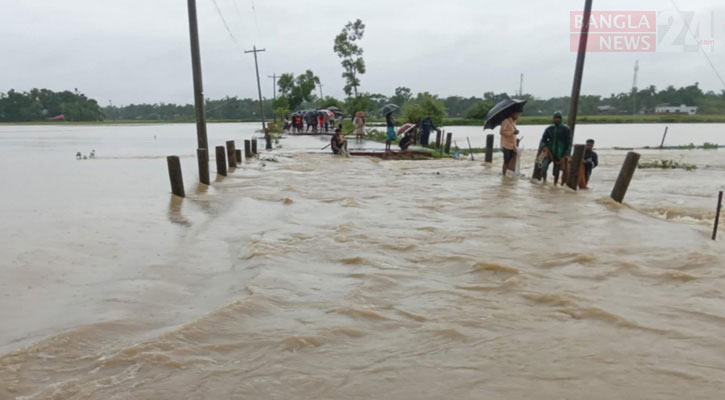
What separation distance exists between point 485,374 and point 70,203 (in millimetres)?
12427

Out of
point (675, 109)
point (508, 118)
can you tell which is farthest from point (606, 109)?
point (508, 118)

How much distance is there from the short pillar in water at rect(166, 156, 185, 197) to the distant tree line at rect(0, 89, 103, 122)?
119 meters

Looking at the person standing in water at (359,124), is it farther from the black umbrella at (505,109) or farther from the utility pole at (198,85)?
the black umbrella at (505,109)

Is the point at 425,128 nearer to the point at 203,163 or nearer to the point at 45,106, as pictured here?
the point at 203,163

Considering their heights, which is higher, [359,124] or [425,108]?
[425,108]

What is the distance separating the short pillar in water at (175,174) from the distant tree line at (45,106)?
390 feet

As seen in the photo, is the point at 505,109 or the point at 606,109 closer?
the point at 505,109

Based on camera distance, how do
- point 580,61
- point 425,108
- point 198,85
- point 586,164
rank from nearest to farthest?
point 586,164 < point 580,61 < point 198,85 < point 425,108

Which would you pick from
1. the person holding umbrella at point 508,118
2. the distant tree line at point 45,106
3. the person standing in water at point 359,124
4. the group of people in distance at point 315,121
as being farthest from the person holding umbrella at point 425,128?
the distant tree line at point 45,106

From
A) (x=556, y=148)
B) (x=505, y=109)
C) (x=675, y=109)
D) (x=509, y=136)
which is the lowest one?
(x=675, y=109)

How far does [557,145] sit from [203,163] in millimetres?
8707

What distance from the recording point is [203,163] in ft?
47.0

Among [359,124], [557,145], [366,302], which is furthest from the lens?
[359,124]

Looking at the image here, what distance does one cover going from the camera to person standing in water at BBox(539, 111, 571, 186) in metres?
11.9
